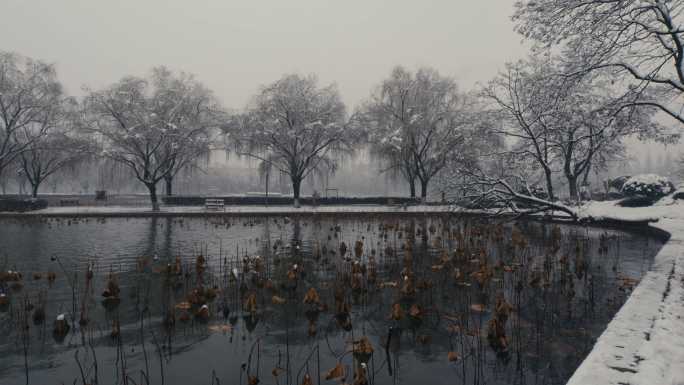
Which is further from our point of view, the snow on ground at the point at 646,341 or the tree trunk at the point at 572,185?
the tree trunk at the point at 572,185

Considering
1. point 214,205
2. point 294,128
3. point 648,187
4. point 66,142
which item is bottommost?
point 214,205

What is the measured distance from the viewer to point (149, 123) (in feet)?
101

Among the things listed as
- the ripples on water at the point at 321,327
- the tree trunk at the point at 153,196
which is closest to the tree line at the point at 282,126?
the tree trunk at the point at 153,196

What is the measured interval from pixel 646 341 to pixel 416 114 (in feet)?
107

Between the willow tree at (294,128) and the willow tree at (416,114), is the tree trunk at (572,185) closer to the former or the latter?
the willow tree at (416,114)

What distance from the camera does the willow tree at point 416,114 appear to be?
35.2 meters

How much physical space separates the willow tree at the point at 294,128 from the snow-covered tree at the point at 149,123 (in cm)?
371

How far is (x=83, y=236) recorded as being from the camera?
15.2 m

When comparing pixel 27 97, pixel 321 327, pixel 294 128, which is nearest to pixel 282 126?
pixel 294 128

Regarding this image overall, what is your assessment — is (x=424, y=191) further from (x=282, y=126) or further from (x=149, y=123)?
(x=149, y=123)

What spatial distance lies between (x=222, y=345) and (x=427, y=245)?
905cm

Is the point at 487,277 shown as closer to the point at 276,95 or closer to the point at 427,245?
the point at 427,245

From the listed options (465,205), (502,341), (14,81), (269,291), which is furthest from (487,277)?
(14,81)

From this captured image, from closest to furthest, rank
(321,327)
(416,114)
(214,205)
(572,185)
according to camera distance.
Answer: (321,327) → (572,185) → (214,205) → (416,114)
